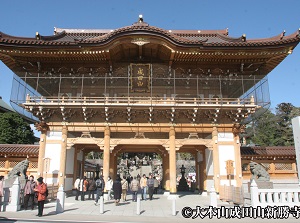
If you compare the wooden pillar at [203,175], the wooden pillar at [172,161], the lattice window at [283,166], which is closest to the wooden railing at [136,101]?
the wooden pillar at [172,161]

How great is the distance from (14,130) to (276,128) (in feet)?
151

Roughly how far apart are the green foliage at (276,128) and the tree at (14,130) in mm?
38903

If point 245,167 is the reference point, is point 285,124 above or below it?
above

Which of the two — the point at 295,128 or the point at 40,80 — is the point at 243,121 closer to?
the point at 295,128

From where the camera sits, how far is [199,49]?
1634 centimetres

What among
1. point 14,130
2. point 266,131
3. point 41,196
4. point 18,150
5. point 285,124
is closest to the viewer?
point 41,196

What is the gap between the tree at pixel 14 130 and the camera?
33719mm

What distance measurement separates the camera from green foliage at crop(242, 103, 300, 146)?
45812mm

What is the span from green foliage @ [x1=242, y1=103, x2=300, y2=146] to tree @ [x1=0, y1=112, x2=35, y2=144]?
38903 millimetres

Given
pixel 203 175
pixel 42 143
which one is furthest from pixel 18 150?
pixel 203 175

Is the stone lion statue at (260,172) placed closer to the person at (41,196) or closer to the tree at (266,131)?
the person at (41,196)

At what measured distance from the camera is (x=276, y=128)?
49.2 meters

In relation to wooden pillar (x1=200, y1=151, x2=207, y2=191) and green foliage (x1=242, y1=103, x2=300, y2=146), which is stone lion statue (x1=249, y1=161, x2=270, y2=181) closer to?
wooden pillar (x1=200, y1=151, x2=207, y2=191)

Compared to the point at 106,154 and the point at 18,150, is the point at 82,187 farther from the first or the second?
the point at 18,150
